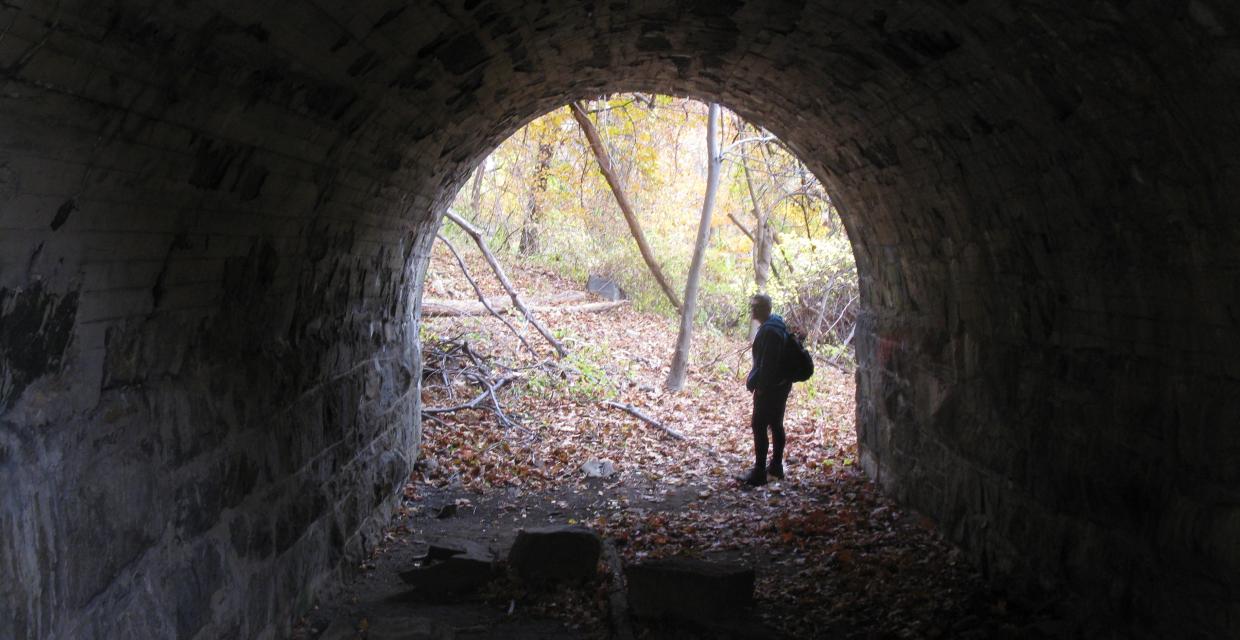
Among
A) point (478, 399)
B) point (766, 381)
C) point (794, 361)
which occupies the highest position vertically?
point (794, 361)

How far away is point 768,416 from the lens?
28.9 ft

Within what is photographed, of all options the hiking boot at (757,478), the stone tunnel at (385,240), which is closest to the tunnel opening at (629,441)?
the hiking boot at (757,478)

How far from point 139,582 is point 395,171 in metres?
3.31

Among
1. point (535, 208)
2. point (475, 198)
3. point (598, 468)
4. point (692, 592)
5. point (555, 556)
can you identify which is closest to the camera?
point (692, 592)

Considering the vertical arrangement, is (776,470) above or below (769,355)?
below

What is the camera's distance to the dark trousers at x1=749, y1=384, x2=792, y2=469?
8.77 meters

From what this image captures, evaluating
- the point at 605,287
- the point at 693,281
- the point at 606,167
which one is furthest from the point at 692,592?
the point at 605,287

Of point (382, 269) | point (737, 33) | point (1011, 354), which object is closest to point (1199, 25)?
point (1011, 354)

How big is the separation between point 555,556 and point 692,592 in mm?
1127

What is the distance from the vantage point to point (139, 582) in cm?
341

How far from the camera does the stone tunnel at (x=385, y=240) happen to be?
2.80 m

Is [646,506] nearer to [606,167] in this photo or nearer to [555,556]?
[555,556]

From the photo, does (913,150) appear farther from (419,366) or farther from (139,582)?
(419,366)

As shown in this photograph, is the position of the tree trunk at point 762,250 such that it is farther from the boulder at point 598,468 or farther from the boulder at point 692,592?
the boulder at point 692,592
